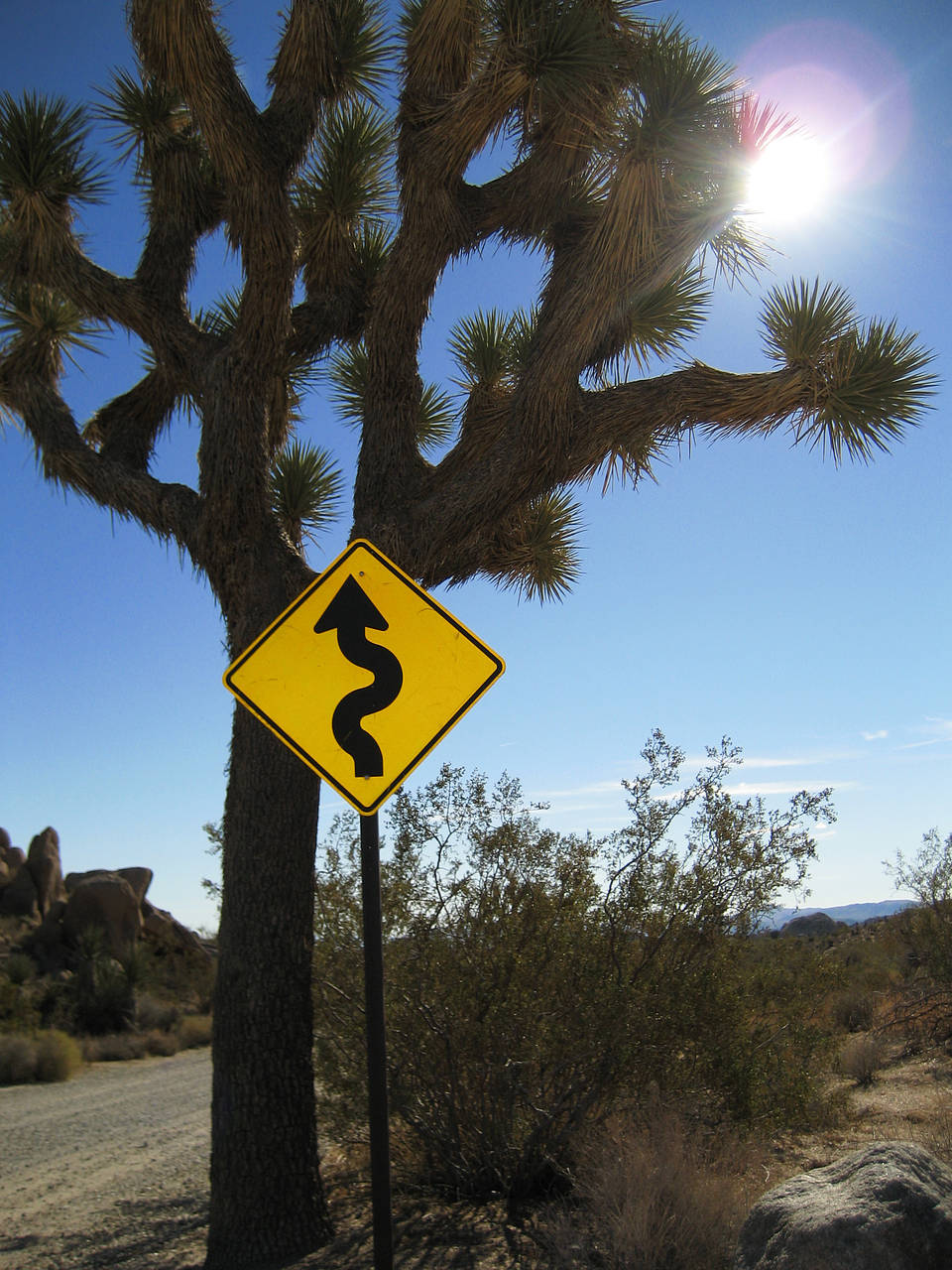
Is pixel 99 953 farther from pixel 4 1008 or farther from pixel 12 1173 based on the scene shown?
pixel 12 1173

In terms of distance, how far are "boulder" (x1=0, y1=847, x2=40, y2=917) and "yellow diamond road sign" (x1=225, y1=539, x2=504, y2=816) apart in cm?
2943

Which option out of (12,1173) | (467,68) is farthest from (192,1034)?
(467,68)

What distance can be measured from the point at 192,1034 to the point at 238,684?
24511 mm

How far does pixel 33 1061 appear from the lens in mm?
19266

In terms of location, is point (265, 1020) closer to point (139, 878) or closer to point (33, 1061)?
point (33, 1061)

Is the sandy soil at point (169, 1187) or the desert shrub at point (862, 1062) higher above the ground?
the desert shrub at point (862, 1062)

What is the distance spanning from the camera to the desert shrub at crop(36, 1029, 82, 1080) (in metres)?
19.4

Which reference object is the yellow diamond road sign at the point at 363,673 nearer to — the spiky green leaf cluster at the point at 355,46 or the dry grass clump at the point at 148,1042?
the spiky green leaf cluster at the point at 355,46

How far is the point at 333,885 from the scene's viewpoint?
779 centimetres

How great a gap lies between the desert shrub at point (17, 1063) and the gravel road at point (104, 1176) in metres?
0.76

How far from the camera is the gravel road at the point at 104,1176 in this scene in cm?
693

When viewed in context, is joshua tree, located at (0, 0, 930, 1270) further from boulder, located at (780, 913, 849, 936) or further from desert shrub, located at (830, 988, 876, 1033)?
boulder, located at (780, 913, 849, 936)

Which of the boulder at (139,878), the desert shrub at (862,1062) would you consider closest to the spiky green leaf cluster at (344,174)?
the desert shrub at (862,1062)

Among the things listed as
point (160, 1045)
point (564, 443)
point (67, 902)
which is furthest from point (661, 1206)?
point (67, 902)
